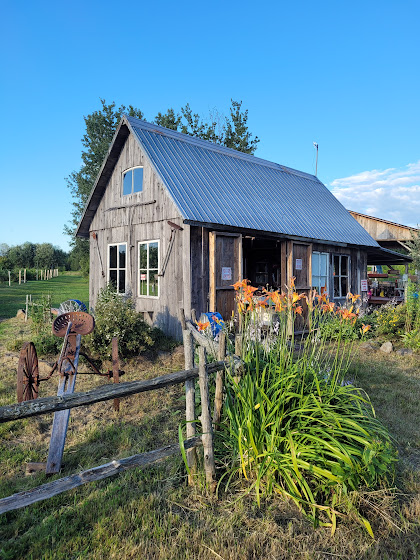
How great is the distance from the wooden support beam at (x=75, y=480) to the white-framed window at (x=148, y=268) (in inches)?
276

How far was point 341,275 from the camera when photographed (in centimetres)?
1338

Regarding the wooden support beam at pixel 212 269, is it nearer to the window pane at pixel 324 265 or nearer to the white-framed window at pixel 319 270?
the white-framed window at pixel 319 270

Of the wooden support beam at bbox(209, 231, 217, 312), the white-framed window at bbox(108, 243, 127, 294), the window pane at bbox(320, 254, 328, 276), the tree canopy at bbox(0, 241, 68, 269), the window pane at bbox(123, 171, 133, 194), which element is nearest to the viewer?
the wooden support beam at bbox(209, 231, 217, 312)

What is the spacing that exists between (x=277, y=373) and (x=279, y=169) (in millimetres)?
12387

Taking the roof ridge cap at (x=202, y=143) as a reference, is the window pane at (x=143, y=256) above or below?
below

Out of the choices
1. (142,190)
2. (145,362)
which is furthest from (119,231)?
(145,362)

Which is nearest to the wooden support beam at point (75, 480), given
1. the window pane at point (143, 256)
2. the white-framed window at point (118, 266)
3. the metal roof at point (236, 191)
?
the metal roof at point (236, 191)

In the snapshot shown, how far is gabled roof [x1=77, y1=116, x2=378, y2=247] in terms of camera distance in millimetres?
9430

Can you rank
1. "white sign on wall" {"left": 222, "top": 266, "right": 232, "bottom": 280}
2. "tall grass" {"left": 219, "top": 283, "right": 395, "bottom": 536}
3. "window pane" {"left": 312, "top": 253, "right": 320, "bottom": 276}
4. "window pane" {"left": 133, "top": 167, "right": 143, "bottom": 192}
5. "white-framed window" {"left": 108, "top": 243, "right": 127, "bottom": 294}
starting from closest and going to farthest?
"tall grass" {"left": 219, "top": 283, "right": 395, "bottom": 536}
"white sign on wall" {"left": 222, "top": 266, "right": 232, "bottom": 280}
"window pane" {"left": 133, "top": 167, "right": 143, "bottom": 192}
"white-framed window" {"left": 108, "top": 243, "right": 127, "bottom": 294}
"window pane" {"left": 312, "top": 253, "right": 320, "bottom": 276}

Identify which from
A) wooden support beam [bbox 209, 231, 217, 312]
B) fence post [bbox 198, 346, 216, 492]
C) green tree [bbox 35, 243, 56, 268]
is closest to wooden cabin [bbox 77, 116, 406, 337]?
wooden support beam [bbox 209, 231, 217, 312]

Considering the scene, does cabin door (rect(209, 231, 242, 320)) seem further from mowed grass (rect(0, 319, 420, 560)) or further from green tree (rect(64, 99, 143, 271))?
green tree (rect(64, 99, 143, 271))

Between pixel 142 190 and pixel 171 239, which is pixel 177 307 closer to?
pixel 171 239

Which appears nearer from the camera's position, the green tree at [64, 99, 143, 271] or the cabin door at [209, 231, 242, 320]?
the cabin door at [209, 231, 242, 320]

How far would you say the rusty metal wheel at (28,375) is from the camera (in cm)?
488
